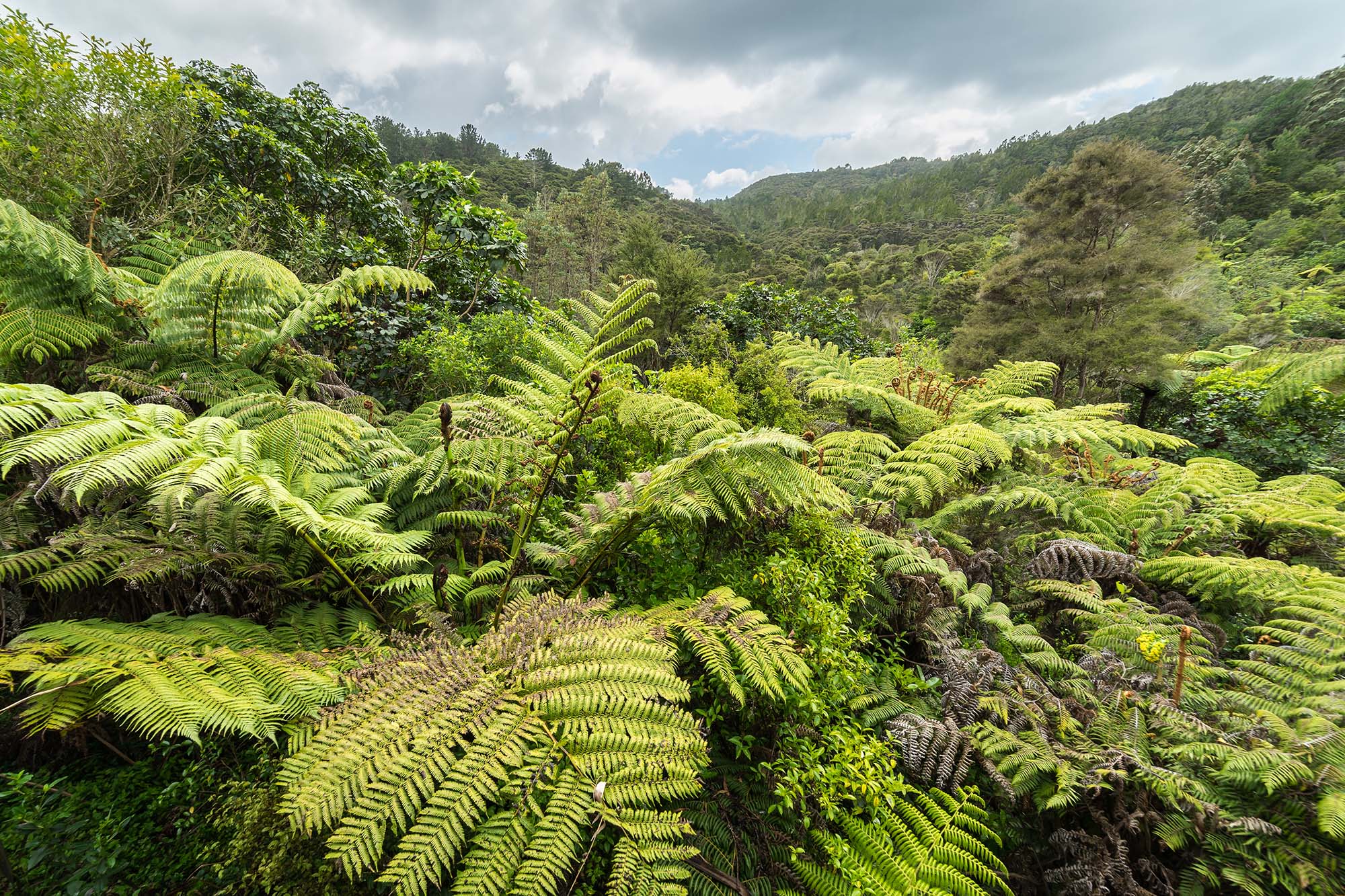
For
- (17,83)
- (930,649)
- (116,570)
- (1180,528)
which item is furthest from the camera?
(17,83)

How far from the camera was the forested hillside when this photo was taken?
113 cm

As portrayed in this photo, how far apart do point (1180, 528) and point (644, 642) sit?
358 centimetres

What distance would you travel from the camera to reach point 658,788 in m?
1.14

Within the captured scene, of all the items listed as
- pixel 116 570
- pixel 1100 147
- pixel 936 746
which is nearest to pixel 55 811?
pixel 116 570

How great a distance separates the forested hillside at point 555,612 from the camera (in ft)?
3.72

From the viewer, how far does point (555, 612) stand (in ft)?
4.69

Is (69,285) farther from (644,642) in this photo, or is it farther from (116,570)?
(644,642)

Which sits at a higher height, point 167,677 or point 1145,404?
point 167,677

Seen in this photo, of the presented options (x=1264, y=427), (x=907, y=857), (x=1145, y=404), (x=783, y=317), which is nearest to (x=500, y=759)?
(x=907, y=857)

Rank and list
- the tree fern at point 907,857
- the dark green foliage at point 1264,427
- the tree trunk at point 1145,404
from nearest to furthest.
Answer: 1. the tree fern at point 907,857
2. the dark green foliage at point 1264,427
3. the tree trunk at point 1145,404

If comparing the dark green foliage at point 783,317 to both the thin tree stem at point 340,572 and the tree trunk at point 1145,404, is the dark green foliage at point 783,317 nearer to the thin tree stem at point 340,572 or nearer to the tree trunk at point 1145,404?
the tree trunk at point 1145,404

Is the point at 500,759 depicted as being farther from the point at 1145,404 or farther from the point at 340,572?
the point at 1145,404

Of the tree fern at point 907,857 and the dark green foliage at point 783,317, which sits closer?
the tree fern at point 907,857

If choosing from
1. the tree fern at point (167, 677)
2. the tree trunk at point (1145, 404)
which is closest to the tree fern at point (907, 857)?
the tree fern at point (167, 677)
